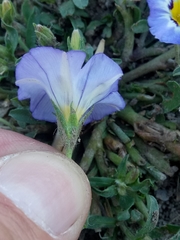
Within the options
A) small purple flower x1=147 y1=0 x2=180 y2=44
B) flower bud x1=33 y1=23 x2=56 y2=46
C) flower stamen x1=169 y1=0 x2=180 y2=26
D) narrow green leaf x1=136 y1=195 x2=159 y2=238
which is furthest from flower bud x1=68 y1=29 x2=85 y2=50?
narrow green leaf x1=136 y1=195 x2=159 y2=238

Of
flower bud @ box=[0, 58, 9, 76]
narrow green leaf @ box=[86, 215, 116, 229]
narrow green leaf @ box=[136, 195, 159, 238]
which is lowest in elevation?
narrow green leaf @ box=[86, 215, 116, 229]

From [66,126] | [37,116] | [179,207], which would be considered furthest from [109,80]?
[179,207]

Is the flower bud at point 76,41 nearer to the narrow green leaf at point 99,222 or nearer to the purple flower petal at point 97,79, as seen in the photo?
the purple flower petal at point 97,79

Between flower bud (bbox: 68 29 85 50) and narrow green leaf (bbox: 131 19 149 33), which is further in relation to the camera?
narrow green leaf (bbox: 131 19 149 33)

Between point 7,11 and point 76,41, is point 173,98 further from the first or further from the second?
point 7,11

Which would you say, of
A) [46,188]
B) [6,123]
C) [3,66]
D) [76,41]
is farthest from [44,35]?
[46,188]

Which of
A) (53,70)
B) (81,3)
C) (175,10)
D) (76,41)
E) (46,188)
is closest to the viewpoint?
(46,188)

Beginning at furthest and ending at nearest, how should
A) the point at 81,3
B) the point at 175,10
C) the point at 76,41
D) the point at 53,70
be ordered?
the point at 81,3 → the point at 175,10 → the point at 76,41 → the point at 53,70

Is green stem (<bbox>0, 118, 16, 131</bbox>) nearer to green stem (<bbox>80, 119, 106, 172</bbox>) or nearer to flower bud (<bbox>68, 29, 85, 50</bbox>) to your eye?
green stem (<bbox>80, 119, 106, 172</bbox>)
